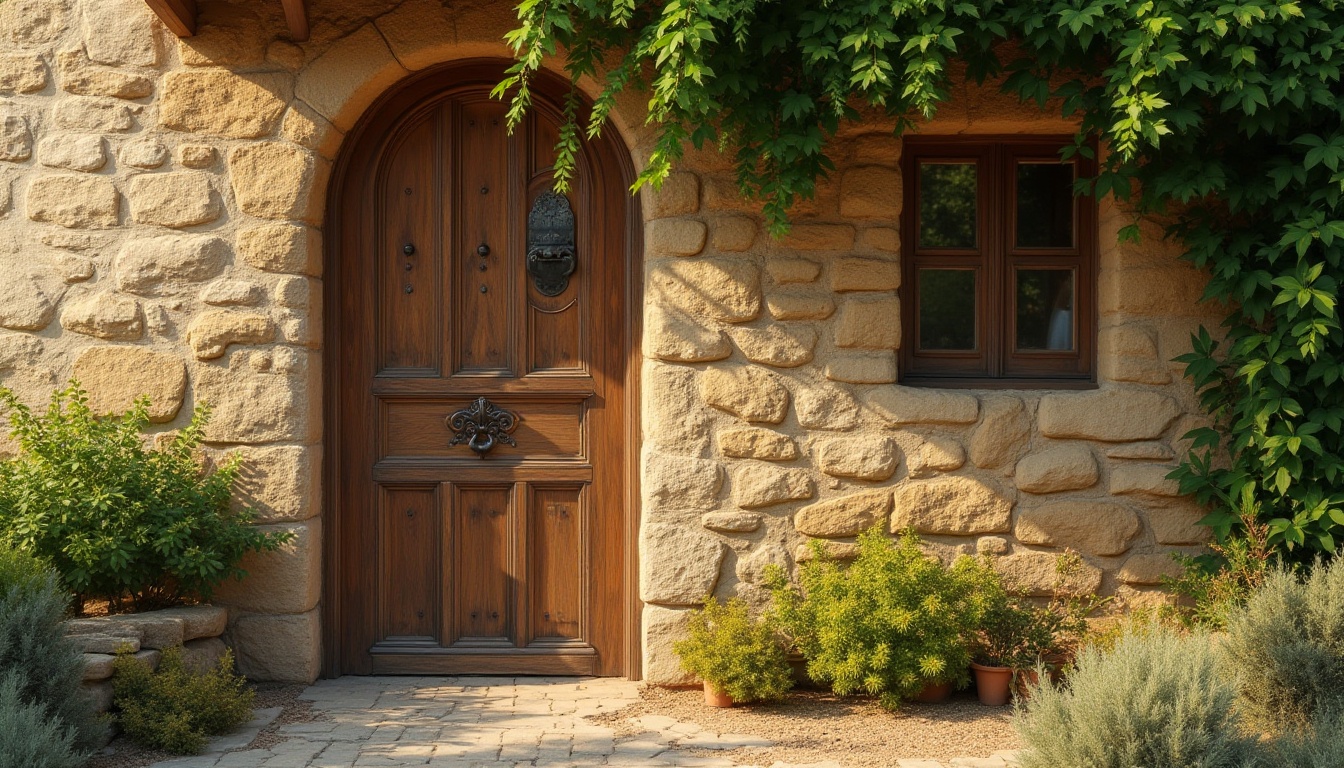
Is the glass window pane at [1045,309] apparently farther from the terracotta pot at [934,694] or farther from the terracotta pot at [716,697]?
the terracotta pot at [716,697]

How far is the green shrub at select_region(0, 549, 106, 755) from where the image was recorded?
3537 millimetres

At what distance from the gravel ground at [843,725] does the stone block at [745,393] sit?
115cm

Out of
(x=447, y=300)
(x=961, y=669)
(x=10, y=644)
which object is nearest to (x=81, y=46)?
(x=447, y=300)

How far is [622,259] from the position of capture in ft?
16.4

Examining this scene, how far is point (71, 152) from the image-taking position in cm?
470

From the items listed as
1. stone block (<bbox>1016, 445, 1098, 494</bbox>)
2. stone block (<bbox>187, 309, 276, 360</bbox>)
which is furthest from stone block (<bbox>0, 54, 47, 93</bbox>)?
stone block (<bbox>1016, 445, 1098, 494</bbox>)

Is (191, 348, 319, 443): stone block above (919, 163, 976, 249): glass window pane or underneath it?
underneath

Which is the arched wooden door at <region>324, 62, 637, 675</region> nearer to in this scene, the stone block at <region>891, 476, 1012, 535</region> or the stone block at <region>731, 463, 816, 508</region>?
the stone block at <region>731, 463, 816, 508</region>

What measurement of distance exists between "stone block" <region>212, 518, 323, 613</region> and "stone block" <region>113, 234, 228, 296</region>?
3.48 ft

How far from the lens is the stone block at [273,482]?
185 inches

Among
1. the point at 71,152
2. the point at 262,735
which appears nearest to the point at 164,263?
the point at 71,152

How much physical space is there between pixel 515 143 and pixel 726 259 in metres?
1.09

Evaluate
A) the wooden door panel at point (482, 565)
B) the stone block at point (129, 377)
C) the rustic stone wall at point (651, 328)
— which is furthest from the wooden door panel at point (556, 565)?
the stone block at point (129, 377)

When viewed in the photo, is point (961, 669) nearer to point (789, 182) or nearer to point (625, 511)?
point (625, 511)
